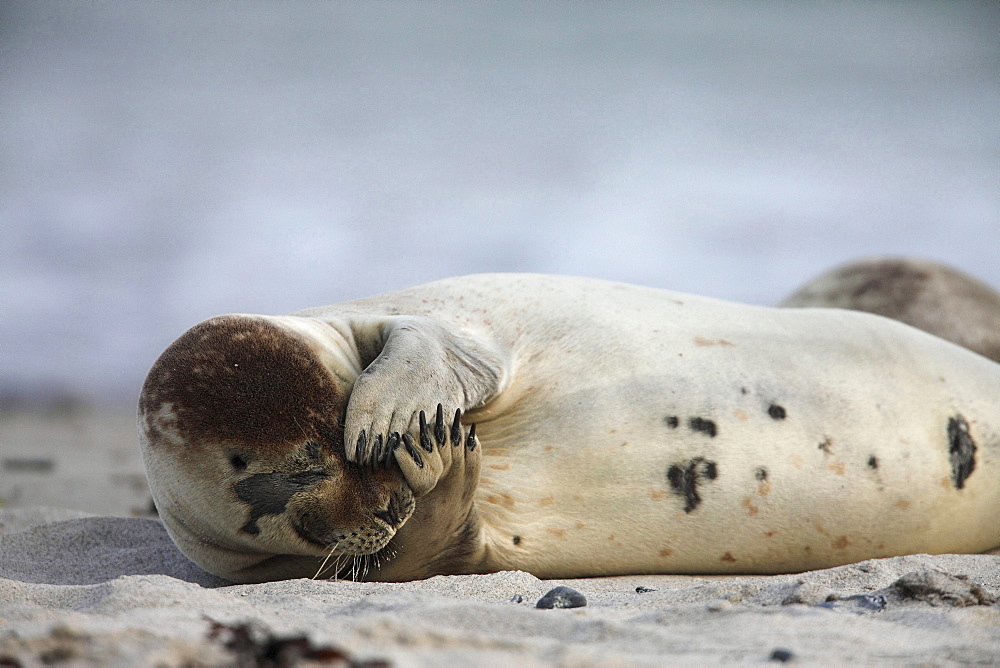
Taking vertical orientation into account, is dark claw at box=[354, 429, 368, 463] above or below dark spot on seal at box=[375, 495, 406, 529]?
above

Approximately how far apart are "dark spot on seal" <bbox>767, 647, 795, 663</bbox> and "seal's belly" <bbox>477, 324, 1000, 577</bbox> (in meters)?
1.35

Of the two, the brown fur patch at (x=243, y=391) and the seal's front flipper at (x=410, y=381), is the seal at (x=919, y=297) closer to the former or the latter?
the seal's front flipper at (x=410, y=381)

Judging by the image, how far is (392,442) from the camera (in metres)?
2.31

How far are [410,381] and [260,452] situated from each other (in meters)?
0.45

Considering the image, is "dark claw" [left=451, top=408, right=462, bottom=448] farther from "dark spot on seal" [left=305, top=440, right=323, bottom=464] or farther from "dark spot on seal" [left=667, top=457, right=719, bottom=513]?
"dark spot on seal" [left=667, top=457, right=719, bottom=513]

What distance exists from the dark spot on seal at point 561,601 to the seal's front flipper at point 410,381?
0.59 metres

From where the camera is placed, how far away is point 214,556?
2521 millimetres

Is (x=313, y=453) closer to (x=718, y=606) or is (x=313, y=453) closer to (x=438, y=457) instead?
(x=438, y=457)

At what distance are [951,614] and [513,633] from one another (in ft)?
2.74

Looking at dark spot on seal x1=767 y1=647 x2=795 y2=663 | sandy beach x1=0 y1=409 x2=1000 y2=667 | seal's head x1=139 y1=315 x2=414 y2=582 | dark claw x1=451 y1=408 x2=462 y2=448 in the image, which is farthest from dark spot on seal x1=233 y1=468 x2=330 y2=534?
dark spot on seal x1=767 y1=647 x2=795 y2=663

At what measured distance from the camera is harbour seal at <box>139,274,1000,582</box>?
2336 millimetres

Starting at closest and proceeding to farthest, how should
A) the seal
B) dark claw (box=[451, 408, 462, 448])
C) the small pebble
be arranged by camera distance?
1. the small pebble
2. dark claw (box=[451, 408, 462, 448])
3. the seal

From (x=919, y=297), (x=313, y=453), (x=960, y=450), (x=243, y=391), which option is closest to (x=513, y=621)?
(x=313, y=453)

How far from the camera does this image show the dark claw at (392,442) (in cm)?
231
